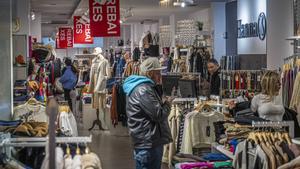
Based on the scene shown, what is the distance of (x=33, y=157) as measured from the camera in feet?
14.1

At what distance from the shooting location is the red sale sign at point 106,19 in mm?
12656

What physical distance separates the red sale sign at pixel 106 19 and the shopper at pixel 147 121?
7.13 metres

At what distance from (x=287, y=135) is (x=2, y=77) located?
10.9 feet

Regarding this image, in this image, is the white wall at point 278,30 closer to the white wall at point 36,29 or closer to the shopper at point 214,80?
the shopper at point 214,80

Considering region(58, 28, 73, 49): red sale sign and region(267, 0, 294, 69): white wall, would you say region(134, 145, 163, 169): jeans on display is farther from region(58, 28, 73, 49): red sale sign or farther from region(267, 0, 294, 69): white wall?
region(58, 28, 73, 49): red sale sign

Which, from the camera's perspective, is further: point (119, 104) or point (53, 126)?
point (119, 104)

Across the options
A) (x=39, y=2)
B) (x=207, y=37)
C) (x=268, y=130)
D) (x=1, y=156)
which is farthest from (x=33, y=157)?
(x=39, y=2)

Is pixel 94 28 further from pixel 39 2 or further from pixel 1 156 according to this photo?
pixel 1 156

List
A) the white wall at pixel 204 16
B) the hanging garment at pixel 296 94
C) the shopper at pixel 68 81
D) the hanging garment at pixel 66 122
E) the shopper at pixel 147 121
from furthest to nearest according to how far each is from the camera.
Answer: the white wall at pixel 204 16 → the shopper at pixel 68 81 → the hanging garment at pixel 296 94 → the hanging garment at pixel 66 122 → the shopper at pixel 147 121

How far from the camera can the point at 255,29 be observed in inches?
525

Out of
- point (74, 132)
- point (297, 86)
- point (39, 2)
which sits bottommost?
point (74, 132)

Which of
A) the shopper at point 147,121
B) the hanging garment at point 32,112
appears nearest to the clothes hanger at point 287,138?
the shopper at point 147,121

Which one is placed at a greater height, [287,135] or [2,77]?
[2,77]

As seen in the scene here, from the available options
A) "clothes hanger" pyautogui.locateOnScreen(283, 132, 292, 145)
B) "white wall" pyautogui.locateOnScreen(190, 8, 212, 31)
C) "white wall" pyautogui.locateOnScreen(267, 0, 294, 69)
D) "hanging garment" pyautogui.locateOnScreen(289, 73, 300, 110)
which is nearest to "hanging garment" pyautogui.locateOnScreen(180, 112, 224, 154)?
"hanging garment" pyautogui.locateOnScreen(289, 73, 300, 110)
